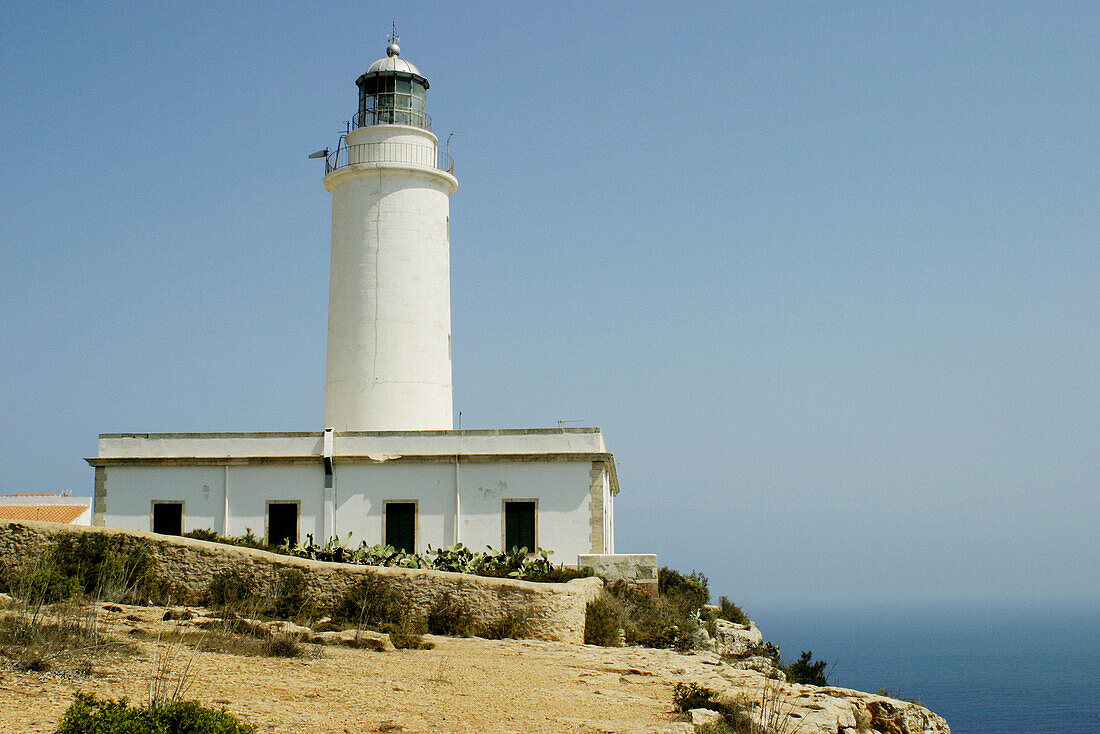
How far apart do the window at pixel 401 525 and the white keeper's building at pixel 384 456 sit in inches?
0.9

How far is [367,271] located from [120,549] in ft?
37.8

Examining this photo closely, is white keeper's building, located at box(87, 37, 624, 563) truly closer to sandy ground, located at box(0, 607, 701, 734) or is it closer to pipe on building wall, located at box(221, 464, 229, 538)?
pipe on building wall, located at box(221, 464, 229, 538)

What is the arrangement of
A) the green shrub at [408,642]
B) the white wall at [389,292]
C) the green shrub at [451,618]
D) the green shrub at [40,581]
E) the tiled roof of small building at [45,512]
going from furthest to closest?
the tiled roof of small building at [45,512] < the white wall at [389,292] < the green shrub at [451,618] < the green shrub at [408,642] < the green shrub at [40,581]

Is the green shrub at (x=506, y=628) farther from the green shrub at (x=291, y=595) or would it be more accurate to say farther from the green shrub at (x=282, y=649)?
the green shrub at (x=282, y=649)

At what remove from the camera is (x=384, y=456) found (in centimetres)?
2212

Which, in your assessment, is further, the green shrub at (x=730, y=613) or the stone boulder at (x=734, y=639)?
the green shrub at (x=730, y=613)

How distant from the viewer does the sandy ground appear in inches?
332

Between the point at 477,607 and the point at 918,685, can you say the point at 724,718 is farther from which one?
the point at 918,685

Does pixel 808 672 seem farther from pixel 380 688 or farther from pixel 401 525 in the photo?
pixel 401 525

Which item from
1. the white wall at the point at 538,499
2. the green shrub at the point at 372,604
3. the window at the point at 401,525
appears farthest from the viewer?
the window at the point at 401,525

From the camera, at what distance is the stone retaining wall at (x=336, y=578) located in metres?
13.6

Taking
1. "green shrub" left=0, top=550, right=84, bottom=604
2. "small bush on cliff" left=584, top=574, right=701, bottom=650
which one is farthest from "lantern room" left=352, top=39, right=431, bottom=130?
"green shrub" left=0, top=550, right=84, bottom=604

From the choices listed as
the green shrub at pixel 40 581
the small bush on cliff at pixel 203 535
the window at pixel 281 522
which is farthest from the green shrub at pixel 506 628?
the window at pixel 281 522

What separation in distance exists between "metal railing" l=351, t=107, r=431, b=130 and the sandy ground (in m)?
15.7
